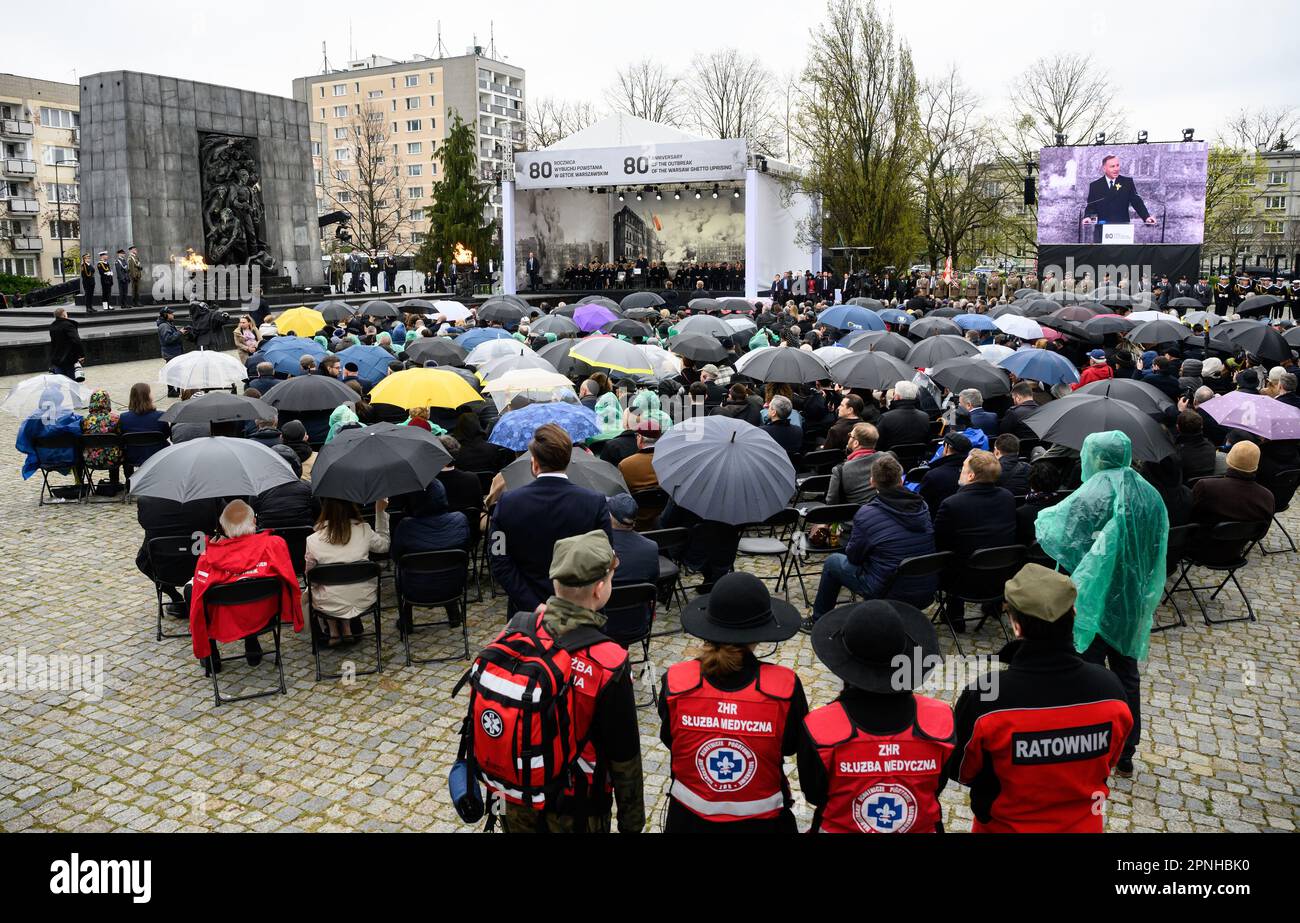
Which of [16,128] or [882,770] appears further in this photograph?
[16,128]

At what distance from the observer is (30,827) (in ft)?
14.3

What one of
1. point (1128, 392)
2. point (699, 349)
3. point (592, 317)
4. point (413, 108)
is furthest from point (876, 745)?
point (413, 108)

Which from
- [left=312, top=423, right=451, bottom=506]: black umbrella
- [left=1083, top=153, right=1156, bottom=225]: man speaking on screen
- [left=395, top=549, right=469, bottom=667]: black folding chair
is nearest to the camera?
[left=312, top=423, right=451, bottom=506]: black umbrella

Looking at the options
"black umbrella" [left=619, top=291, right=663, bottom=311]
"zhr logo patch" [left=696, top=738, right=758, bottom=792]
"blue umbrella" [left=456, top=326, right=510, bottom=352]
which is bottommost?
"zhr logo patch" [left=696, top=738, right=758, bottom=792]

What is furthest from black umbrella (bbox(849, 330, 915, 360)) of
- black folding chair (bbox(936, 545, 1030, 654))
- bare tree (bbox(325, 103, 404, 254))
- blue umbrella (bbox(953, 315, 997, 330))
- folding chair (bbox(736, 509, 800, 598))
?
bare tree (bbox(325, 103, 404, 254))

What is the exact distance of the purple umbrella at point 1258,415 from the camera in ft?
25.6

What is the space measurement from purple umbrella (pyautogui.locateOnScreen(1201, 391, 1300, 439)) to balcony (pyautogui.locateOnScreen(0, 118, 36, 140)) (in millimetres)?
80025

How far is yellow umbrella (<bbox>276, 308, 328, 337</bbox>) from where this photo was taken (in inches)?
589

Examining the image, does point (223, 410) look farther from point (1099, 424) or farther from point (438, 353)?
point (1099, 424)

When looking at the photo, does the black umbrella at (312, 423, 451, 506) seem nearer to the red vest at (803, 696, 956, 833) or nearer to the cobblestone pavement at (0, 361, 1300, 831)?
the cobblestone pavement at (0, 361, 1300, 831)

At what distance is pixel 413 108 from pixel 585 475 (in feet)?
298

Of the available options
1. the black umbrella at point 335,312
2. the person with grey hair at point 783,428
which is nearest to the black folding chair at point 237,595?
the person with grey hair at point 783,428

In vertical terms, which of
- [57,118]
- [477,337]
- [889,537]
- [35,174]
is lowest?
[889,537]

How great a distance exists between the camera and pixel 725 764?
9.70 feet
